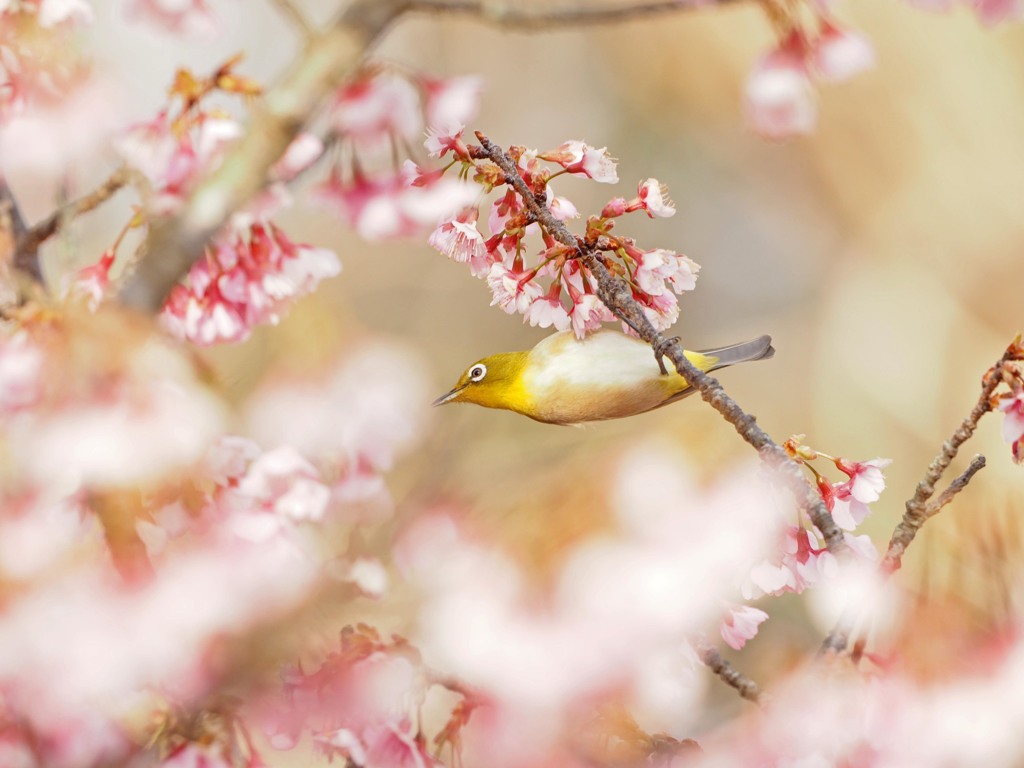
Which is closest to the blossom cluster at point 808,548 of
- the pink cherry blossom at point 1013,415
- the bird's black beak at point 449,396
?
the pink cherry blossom at point 1013,415

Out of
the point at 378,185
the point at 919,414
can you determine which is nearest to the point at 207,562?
the point at 378,185

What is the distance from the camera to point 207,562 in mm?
1021

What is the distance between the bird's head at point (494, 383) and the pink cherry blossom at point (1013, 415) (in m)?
0.94

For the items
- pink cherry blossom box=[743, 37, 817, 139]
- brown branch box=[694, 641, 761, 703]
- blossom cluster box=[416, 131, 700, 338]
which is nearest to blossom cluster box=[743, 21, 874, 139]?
pink cherry blossom box=[743, 37, 817, 139]

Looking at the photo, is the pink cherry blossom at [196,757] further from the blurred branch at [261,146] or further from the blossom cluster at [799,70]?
the blossom cluster at [799,70]

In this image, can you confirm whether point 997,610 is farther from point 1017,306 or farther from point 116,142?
point 1017,306

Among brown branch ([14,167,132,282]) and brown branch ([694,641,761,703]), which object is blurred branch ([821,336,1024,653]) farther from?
brown branch ([14,167,132,282])

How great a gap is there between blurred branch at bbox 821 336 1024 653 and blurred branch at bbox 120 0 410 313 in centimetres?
64

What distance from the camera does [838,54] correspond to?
875 millimetres

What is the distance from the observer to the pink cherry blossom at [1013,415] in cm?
90

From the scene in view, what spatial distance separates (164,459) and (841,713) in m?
0.72

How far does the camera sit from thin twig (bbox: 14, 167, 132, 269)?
990 mm

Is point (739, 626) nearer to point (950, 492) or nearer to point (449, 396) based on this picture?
point (950, 492)

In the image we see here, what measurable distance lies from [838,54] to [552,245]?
0.39 metres
